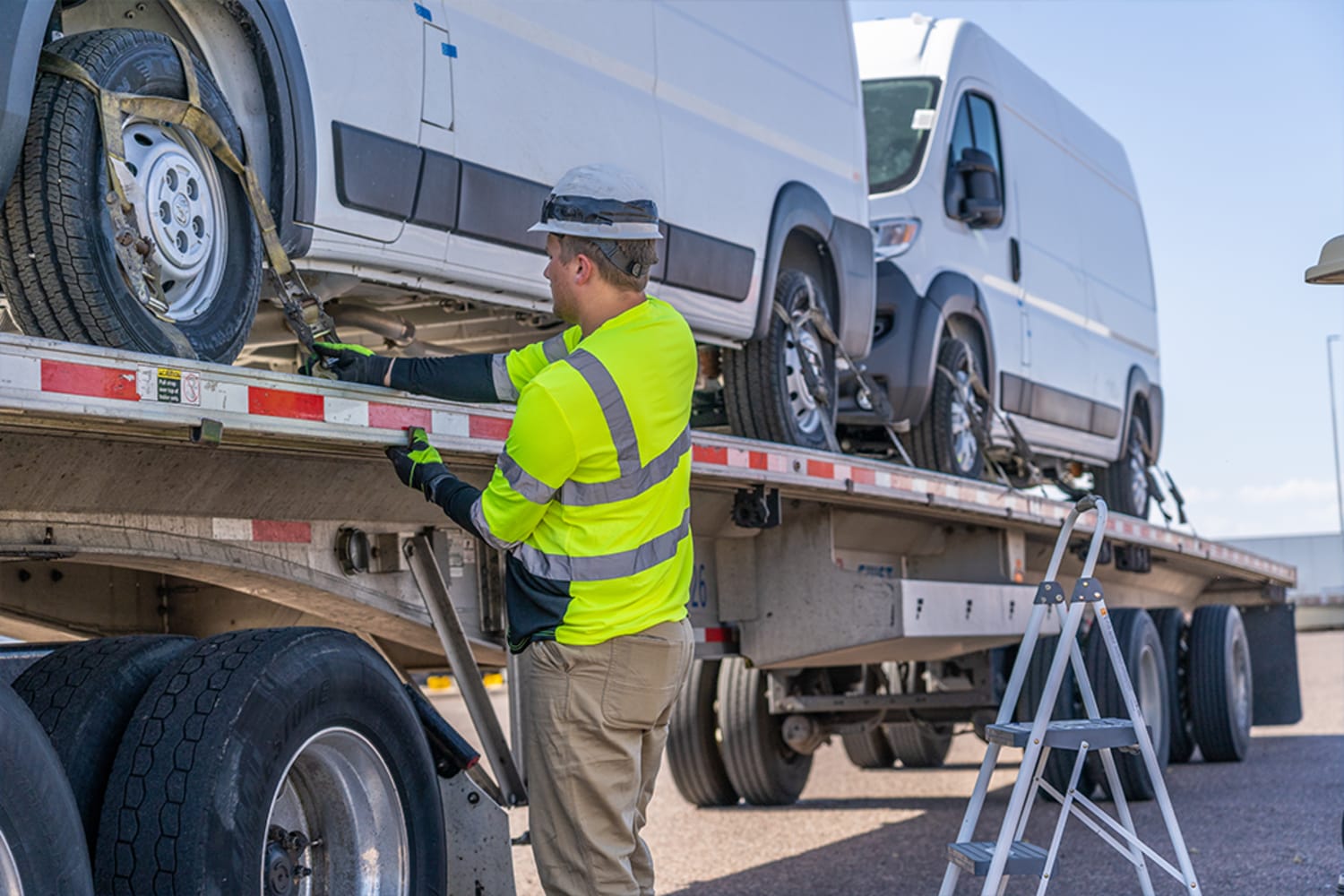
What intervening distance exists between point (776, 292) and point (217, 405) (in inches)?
145

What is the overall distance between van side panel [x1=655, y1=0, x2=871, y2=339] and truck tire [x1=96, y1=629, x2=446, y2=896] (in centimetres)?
242

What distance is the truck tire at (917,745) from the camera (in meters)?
11.1

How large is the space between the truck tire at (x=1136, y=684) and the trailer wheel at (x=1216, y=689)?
395mm

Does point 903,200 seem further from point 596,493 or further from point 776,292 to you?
point 596,493

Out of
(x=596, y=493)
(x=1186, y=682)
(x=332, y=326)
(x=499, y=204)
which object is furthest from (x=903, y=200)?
(x=596, y=493)

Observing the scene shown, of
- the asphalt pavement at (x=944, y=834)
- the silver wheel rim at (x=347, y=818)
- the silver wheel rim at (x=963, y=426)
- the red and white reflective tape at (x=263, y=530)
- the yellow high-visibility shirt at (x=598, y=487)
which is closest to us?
the yellow high-visibility shirt at (x=598, y=487)

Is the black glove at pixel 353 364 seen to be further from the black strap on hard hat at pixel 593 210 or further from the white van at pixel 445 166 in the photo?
the black strap on hard hat at pixel 593 210

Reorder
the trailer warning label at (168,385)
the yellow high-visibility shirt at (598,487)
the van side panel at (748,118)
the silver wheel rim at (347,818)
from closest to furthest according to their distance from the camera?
the trailer warning label at (168,385) → the yellow high-visibility shirt at (598,487) → the silver wheel rim at (347,818) → the van side panel at (748,118)

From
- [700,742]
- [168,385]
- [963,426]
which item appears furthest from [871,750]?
[168,385]

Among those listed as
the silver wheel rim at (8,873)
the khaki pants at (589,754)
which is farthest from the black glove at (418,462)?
the silver wheel rim at (8,873)

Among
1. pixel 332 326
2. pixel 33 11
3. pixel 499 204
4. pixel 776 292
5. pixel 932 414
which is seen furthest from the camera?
pixel 932 414

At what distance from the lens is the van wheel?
12102 mm

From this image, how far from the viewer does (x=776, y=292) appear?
22.7 ft

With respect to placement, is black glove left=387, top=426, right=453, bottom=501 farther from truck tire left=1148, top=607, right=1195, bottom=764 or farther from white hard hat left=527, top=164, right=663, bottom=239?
truck tire left=1148, top=607, right=1195, bottom=764
